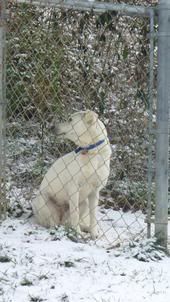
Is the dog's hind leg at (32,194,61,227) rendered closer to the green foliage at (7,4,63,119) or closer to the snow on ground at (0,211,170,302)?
the snow on ground at (0,211,170,302)

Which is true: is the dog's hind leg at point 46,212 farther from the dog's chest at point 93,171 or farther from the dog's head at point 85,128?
the dog's head at point 85,128

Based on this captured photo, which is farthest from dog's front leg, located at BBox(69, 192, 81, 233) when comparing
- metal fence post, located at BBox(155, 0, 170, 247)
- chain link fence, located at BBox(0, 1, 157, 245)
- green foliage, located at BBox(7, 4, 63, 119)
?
green foliage, located at BBox(7, 4, 63, 119)

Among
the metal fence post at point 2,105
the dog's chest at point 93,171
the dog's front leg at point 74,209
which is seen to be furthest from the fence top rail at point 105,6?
the dog's front leg at point 74,209

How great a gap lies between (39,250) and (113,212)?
1996mm

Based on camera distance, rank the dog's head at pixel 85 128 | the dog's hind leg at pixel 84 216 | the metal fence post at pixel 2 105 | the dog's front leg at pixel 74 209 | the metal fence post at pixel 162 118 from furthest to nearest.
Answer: the dog's hind leg at pixel 84 216 < the dog's front leg at pixel 74 209 < the dog's head at pixel 85 128 < the metal fence post at pixel 2 105 < the metal fence post at pixel 162 118

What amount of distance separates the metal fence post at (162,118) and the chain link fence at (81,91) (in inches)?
57.0

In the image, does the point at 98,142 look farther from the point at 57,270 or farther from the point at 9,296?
the point at 9,296

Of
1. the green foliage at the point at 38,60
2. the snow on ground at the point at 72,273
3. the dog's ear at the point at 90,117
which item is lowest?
the snow on ground at the point at 72,273

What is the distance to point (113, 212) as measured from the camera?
18.7ft

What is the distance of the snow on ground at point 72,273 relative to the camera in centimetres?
304

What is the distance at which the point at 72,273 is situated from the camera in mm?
3416

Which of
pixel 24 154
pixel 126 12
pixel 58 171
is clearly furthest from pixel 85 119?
pixel 24 154

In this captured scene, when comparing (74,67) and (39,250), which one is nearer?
(39,250)

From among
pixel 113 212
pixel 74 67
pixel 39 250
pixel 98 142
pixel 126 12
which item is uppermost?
pixel 126 12
